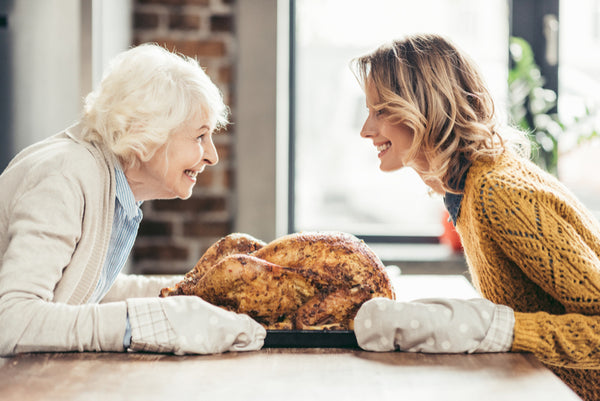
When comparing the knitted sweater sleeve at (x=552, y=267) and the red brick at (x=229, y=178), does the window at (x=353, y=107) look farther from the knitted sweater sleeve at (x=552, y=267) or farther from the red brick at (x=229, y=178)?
the knitted sweater sleeve at (x=552, y=267)

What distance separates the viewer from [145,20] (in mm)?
2547

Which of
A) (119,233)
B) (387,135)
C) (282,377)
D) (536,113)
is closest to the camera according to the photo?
(282,377)

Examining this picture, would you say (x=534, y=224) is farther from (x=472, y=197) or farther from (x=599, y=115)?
(x=599, y=115)

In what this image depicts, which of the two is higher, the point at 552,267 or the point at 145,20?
the point at 145,20

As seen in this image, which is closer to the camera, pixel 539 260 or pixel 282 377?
pixel 282 377

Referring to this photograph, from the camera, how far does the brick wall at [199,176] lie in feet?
8.35

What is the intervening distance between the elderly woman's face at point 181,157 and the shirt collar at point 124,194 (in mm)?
80

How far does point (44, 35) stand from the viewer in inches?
71.6

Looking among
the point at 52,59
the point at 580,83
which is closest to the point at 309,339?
the point at 52,59

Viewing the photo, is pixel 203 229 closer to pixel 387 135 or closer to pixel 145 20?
pixel 145 20

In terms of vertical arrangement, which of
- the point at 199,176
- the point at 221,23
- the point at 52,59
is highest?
the point at 221,23

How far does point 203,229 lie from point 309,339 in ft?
5.19

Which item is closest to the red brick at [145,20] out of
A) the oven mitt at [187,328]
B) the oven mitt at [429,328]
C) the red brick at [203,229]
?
the red brick at [203,229]

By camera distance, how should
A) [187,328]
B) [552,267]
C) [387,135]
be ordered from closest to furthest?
[187,328]
[552,267]
[387,135]
